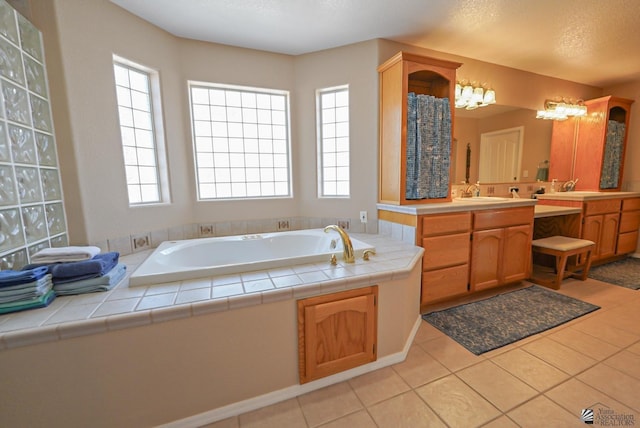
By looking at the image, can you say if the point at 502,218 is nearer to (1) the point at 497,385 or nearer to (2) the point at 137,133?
(1) the point at 497,385

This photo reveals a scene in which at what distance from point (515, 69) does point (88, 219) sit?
4.42m

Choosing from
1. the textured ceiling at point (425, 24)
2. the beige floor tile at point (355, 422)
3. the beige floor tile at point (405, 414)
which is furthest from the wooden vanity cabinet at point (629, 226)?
the beige floor tile at point (355, 422)

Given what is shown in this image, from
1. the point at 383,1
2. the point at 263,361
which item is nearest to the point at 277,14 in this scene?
the point at 383,1

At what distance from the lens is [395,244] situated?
2.06m

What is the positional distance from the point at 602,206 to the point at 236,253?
4220 mm

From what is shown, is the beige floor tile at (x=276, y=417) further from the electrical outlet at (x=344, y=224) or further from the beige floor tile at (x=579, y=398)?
the electrical outlet at (x=344, y=224)

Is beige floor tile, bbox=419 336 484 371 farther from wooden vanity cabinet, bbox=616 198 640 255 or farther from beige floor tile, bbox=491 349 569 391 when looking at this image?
wooden vanity cabinet, bbox=616 198 640 255

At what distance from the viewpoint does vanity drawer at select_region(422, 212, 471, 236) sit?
6.55 feet

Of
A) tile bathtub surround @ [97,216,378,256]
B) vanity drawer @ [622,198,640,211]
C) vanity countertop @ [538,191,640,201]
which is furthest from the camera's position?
vanity drawer @ [622,198,640,211]

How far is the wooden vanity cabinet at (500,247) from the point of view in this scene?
222cm

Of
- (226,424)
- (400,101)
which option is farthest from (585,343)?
(226,424)

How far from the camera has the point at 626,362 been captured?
1546 mm

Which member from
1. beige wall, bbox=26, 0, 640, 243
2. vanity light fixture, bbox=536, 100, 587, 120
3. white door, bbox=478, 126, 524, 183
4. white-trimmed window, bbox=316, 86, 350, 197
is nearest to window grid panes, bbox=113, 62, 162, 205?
beige wall, bbox=26, 0, 640, 243

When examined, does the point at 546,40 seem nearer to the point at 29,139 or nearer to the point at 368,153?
the point at 368,153
